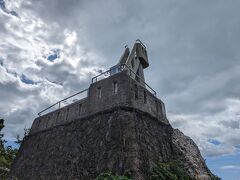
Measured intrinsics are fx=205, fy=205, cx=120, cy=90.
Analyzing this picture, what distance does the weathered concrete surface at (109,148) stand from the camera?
12.1 m

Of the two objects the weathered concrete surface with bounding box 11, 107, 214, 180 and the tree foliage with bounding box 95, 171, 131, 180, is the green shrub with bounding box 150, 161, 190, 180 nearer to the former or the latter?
the weathered concrete surface with bounding box 11, 107, 214, 180

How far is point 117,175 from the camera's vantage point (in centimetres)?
1071

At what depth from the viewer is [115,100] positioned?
14.6 metres

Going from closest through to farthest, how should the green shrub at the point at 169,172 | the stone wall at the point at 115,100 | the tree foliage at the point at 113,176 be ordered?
the tree foliage at the point at 113,176
the green shrub at the point at 169,172
the stone wall at the point at 115,100

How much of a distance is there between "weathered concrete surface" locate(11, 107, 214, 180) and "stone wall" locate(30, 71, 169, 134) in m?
0.53

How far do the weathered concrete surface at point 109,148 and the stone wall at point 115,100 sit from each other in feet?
1.74

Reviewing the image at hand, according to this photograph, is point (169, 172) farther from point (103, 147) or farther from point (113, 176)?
point (103, 147)

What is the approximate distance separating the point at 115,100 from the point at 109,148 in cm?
345

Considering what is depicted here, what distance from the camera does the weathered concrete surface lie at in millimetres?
12141

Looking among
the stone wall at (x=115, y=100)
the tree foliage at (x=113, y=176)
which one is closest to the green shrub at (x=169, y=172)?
the tree foliage at (x=113, y=176)

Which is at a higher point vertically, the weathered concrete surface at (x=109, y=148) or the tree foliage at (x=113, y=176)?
the weathered concrete surface at (x=109, y=148)

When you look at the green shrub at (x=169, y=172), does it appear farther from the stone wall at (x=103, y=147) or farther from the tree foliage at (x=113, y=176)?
the tree foliage at (x=113, y=176)

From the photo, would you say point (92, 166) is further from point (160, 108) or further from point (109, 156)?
point (160, 108)

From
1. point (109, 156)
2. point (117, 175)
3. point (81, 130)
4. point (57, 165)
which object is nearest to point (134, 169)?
point (117, 175)
